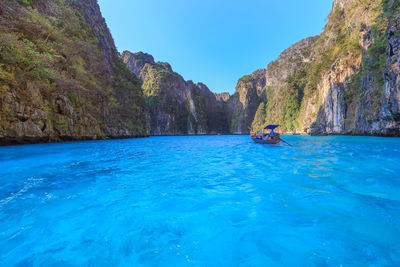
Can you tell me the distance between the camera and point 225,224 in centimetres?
328

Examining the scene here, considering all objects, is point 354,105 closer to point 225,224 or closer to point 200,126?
point 225,224

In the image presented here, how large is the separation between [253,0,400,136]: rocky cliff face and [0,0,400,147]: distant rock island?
0.70ft

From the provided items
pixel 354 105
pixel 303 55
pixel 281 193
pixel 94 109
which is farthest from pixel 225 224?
pixel 303 55

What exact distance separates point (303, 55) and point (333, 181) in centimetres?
10310

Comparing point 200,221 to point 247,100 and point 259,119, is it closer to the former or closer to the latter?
point 259,119

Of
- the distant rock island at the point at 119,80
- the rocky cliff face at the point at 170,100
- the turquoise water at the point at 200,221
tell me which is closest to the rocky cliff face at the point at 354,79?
the distant rock island at the point at 119,80

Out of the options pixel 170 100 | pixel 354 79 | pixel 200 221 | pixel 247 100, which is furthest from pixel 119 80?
pixel 247 100

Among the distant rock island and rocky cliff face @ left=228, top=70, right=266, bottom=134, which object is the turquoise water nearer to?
the distant rock island

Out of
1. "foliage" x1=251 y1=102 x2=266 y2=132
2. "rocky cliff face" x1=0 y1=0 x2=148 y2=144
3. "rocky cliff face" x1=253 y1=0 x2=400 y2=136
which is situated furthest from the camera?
"foliage" x1=251 y1=102 x2=266 y2=132

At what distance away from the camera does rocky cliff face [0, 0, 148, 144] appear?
1357cm

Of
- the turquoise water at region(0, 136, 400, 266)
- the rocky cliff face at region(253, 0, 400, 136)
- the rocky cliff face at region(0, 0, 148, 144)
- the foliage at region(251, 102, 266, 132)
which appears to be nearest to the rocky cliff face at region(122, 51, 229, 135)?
the foliage at region(251, 102, 266, 132)

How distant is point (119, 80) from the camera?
39.9 m

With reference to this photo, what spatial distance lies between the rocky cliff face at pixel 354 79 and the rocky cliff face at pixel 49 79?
42.9 metres

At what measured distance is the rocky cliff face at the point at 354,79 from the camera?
76.7ft
